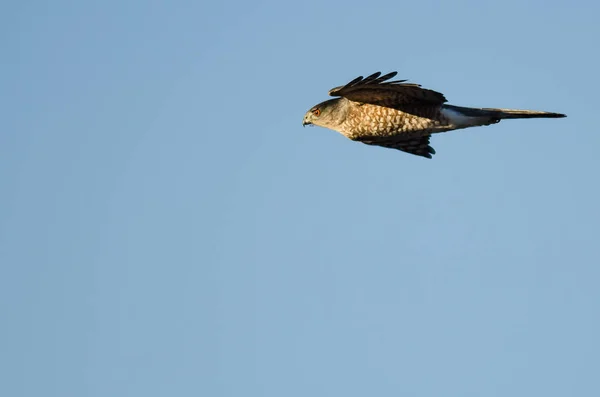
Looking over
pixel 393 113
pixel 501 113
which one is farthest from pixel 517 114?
pixel 393 113

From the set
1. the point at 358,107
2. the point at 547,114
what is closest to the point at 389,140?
the point at 358,107

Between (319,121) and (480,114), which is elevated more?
(319,121)

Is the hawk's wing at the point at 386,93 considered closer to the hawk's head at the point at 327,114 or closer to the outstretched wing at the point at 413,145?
the hawk's head at the point at 327,114

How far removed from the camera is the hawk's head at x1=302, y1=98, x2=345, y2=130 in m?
17.4

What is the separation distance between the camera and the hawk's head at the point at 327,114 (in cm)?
1738

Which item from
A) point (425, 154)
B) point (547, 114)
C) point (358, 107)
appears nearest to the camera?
point (547, 114)

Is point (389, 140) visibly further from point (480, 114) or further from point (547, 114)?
point (547, 114)

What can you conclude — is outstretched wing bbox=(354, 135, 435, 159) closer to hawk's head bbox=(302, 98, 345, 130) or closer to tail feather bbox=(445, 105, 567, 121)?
hawk's head bbox=(302, 98, 345, 130)

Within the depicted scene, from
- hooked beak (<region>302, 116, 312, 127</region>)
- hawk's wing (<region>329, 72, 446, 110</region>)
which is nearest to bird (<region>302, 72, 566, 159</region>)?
hawk's wing (<region>329, 72, 446, 110</region>)

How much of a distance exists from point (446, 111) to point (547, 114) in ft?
5.75

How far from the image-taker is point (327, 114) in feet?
57.8

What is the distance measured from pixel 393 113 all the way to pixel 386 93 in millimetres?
614

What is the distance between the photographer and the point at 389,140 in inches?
690

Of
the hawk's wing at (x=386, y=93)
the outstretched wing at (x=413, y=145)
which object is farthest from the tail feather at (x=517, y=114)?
the outstretched wing at (x=413, y=145)
